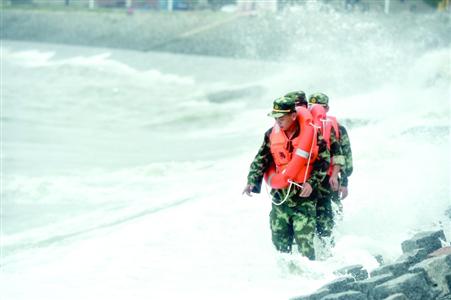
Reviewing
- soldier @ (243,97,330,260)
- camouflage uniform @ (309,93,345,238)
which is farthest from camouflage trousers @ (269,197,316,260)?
camouflage uniform @ (309,93,345,238)

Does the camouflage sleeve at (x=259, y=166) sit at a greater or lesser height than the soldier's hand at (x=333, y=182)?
greater

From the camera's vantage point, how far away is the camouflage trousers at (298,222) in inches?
323

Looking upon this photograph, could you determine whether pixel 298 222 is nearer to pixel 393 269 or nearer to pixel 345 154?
pixel 345 154

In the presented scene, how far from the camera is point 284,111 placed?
7895 millimetres

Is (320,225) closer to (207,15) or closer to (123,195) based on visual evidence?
(123,195)

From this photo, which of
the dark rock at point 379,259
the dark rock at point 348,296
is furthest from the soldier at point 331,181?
the dark rock at point 348,296

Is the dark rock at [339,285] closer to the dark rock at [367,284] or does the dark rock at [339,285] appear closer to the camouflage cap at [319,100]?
the dark rock at [367,284]

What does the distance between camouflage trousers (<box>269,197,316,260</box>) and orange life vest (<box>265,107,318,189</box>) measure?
20cm

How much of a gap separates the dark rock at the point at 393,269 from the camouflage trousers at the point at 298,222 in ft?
3.60

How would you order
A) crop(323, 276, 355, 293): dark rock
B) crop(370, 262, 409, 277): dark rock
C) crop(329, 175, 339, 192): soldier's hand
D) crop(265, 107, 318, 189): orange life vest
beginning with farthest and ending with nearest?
crop(329, 175, 339, 192): soldier's hand → crop(265, 107, 318, 189): orange life vest → crop(370, 262, 409, 277): dark rock → crop(323, 276, 355, 293): dark rock

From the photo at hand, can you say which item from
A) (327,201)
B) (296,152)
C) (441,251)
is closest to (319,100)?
(327,201)

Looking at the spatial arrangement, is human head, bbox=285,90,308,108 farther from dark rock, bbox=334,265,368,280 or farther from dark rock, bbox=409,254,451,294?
dark rock, bbox=409,254,451,294

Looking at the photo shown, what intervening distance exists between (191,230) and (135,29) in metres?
31.9

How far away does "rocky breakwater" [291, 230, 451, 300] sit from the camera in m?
6.50
